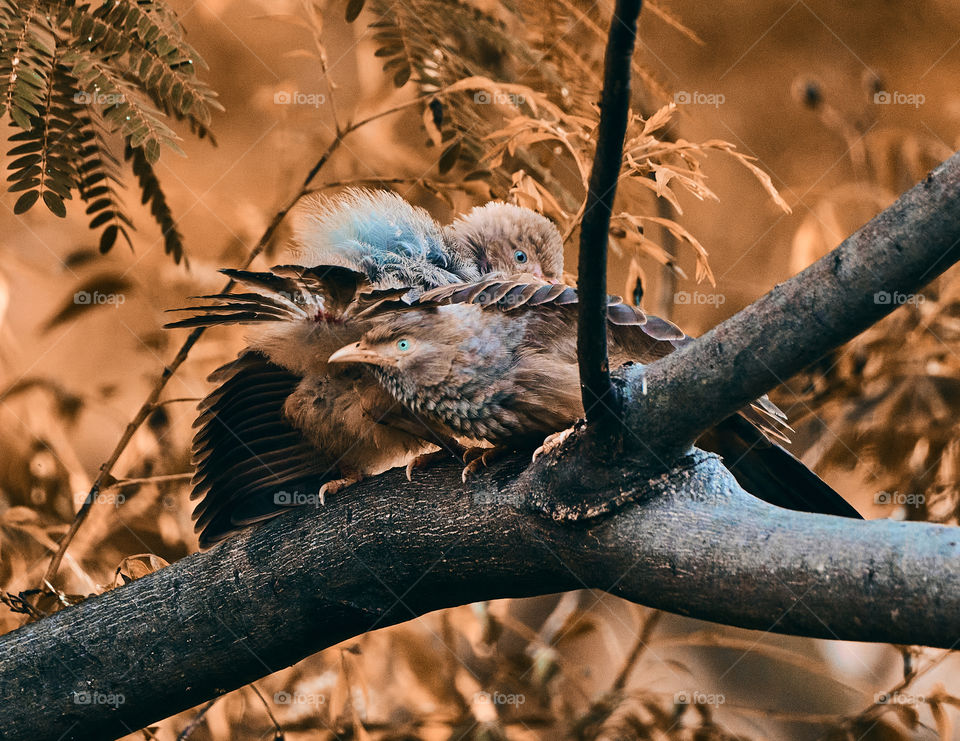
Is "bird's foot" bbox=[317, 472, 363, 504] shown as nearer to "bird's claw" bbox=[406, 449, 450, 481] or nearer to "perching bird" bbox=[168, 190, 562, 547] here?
"perching bird" bbox=[168, 190, 562, 547]

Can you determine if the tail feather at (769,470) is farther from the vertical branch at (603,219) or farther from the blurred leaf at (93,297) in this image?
the blurred leaf at (93,297)

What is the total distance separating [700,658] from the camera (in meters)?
2.76

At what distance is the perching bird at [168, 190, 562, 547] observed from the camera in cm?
150

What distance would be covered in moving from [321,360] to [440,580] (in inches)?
16.1

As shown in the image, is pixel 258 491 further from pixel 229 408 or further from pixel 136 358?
pixel 136 358

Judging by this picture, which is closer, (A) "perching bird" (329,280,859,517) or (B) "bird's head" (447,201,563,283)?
(A) "perching bird" (329,280,859,517)

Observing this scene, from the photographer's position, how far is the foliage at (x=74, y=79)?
143cm

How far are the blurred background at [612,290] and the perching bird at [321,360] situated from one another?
77 cm

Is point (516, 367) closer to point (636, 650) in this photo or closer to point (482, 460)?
point (482, 460)

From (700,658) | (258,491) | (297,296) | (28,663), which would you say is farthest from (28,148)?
(700,658)

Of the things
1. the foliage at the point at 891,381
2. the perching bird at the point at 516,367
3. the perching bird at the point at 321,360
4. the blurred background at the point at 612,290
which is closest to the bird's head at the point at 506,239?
the perching bird at the point at 321,360

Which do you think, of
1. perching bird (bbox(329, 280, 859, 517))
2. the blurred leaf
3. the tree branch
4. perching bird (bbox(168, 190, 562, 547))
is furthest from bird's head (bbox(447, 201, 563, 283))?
the blurred leaf

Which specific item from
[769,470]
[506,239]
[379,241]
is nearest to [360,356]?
[379,241]

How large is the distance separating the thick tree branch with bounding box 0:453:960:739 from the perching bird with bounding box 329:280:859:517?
89mm
